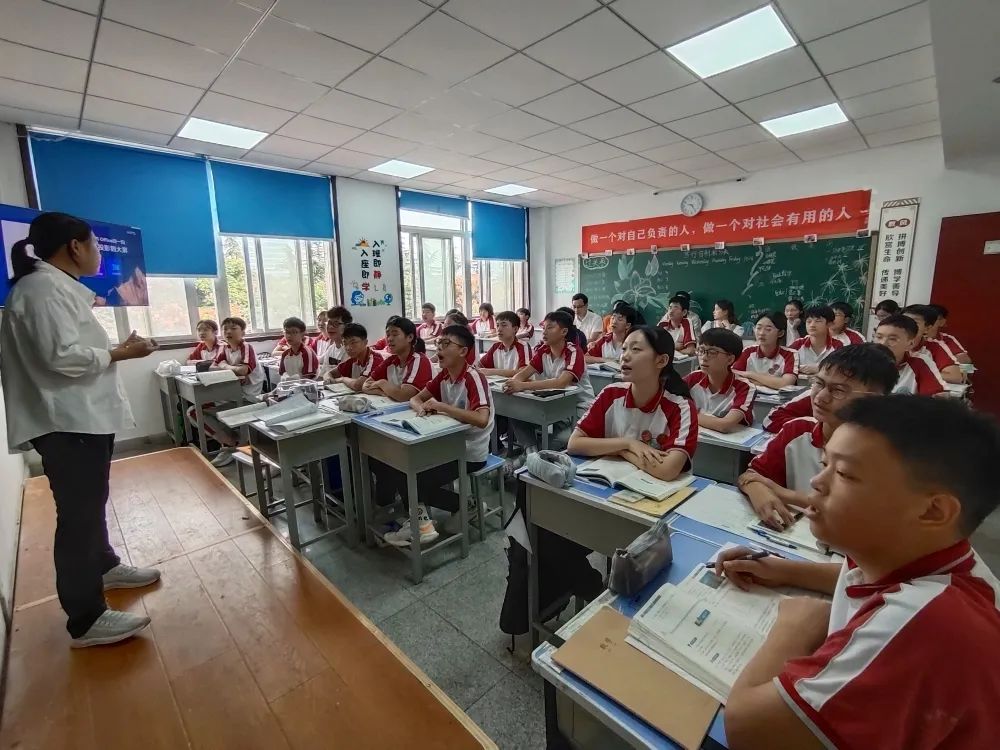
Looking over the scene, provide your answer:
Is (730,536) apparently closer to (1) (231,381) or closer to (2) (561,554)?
(2) (561,554)

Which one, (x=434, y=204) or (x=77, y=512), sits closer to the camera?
(x=77, y=512)

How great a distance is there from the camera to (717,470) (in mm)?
2311

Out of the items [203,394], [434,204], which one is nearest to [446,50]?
[203,394]

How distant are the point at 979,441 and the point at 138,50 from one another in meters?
3.90

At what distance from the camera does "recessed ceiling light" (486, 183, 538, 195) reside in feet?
20.7

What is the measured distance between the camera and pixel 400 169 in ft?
17.5

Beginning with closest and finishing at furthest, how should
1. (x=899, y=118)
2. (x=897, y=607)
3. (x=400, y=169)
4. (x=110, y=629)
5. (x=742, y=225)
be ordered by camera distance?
(x=897, y=607) → (x=110, y=629) → (x=899, y=118) → (x=400, y=169) → (x=742, y=225)

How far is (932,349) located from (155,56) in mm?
5687

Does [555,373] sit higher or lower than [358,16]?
lower

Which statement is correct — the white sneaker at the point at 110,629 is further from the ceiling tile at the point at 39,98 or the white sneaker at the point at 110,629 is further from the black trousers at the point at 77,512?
the ceiling tile at the point at 39,98

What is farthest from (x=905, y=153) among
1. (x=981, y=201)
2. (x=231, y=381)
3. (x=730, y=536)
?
(x=231, y=381)

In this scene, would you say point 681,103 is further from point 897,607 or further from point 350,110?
point 897,607

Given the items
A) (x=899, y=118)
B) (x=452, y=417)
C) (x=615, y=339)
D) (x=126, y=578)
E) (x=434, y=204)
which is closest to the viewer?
(x=126, y=578)

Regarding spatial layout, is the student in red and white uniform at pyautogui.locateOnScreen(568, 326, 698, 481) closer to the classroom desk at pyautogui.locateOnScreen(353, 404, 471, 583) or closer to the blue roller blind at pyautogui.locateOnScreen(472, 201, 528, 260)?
the classroom desk at pyautogui.locateOnScreen(353, 404, 471, 583)
